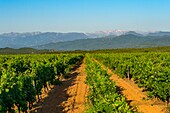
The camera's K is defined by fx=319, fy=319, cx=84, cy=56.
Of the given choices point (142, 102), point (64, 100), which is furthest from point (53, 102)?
point (142, 102)

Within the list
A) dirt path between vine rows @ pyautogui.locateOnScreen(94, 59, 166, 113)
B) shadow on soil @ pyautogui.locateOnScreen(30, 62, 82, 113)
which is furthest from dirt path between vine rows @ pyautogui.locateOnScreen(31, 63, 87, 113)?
dirt path between vine rows @ pyautogui.locateOnScreen(94, 59, 166, 113)

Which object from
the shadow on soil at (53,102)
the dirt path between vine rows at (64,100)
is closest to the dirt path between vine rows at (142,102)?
the dirt path between vine rows at (64,100)

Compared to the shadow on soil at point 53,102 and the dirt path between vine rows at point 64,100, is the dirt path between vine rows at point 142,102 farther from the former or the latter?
the shadow on soil at point 53,102

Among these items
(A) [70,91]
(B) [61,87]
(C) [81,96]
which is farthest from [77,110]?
(B) [61,87]

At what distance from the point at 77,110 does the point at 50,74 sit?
348 inches

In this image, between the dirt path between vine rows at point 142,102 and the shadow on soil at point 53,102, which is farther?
the shadow on soil at point 53,102

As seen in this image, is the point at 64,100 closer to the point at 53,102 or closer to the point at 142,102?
the point at 53,102

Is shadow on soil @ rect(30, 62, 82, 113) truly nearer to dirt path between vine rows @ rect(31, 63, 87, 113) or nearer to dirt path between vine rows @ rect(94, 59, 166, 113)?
dirt path between vine rows @ rect(31, 63, 87, 113)

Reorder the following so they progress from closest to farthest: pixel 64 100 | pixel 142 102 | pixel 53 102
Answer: pixel 142 102 < pixel 53 102 < pixel 64 100

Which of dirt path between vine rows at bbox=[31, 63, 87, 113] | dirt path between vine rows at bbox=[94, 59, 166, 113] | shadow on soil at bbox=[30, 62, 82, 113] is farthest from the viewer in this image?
shadow on soil at bbox=[30, 62, 82, 113]

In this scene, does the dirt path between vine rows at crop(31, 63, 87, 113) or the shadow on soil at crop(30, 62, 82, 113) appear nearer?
the dirt path between vine rows at crop(31, 63, 87, 113)

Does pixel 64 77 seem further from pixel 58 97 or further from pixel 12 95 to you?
pixel 12 95

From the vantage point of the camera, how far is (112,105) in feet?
37.8

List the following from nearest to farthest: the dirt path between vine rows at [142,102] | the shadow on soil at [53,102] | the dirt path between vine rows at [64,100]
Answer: the dirt path between vine rows at [142,102]
the dirt path between vine rows at [64,100]
the shadow on soil at [53,102]
